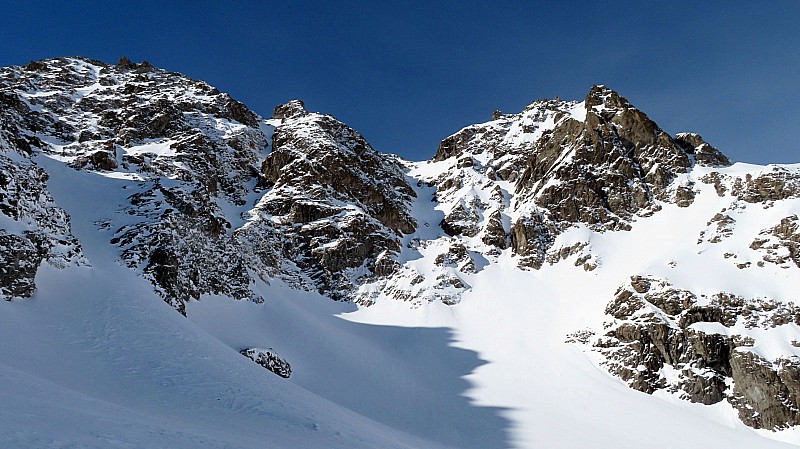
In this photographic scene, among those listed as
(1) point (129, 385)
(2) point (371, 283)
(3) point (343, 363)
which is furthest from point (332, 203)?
(1) point (129, 385)

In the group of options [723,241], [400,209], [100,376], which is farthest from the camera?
[400,209]

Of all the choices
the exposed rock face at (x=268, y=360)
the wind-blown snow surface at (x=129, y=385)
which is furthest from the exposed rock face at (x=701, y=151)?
the wind-blown snow surface at (x=129, y=385)

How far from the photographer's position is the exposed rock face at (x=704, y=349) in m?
44.4

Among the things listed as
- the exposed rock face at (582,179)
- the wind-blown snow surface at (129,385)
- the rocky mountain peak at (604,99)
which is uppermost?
the rocky mountain peak at (604,99)

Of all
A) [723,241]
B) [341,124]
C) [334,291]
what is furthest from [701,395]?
[341,124]

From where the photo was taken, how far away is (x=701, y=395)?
155ft

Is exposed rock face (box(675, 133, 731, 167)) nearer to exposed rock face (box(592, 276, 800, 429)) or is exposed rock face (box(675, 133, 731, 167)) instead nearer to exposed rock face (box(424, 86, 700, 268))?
exposed rock face (box(424, 86, 700, 268))

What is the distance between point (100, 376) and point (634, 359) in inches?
1955

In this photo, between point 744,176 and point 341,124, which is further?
point 341,124

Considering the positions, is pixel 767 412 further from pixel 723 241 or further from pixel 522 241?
pixel 522 241

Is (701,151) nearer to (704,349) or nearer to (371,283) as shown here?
(704,349)

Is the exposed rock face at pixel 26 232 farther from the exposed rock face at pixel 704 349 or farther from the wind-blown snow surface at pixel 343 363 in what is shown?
the exposed rock face at pixel 704 349

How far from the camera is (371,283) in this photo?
72750mm

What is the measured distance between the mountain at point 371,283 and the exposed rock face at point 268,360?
3.41 feet
